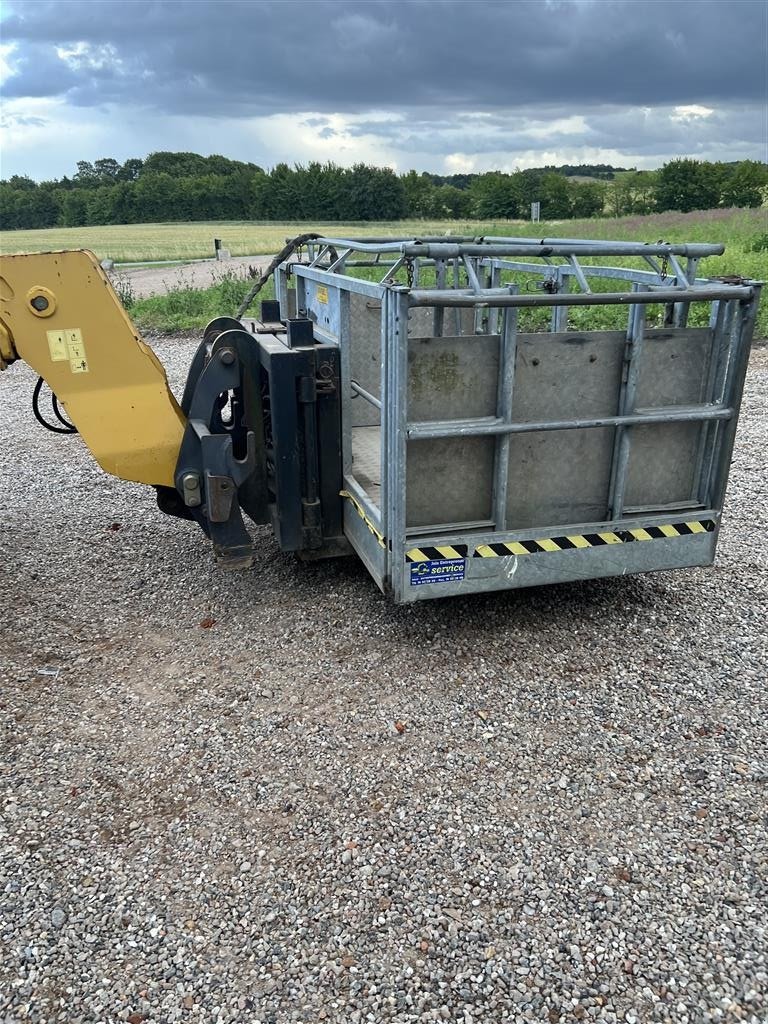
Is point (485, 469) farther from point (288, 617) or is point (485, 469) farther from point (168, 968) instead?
point (168, 968)

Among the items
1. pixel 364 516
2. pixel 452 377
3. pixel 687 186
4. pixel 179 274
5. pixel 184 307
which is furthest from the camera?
pixel 687 186

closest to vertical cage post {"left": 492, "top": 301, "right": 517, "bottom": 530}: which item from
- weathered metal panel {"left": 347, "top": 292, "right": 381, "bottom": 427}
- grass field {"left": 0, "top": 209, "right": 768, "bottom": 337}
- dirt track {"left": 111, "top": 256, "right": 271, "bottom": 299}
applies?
weathered metal panel {"left": 347, "top": 292, "right": 381, "bottom": 427}

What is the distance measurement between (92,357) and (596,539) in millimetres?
2939

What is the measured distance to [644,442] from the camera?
15.3ft

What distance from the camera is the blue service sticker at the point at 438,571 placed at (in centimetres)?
438

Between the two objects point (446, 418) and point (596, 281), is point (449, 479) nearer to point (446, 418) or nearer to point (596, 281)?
point (446, 418)

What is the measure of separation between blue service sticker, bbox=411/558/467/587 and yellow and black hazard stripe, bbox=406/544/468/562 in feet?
0.05

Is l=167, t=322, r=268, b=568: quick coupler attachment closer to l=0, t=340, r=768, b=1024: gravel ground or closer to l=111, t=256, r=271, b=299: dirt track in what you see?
l=0, t=340, r=768, b=1024: gravel ground

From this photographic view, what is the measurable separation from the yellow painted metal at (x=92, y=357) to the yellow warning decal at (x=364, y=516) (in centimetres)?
103

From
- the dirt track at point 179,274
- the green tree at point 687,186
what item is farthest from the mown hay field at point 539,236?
the green tree at point 687,186

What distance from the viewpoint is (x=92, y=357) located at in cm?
457

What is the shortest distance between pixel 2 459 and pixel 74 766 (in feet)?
19.1

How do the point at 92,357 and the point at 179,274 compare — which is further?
the point at 179,274

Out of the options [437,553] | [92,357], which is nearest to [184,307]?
[92,357]
